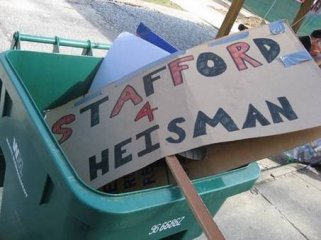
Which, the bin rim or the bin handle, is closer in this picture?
the bin rim

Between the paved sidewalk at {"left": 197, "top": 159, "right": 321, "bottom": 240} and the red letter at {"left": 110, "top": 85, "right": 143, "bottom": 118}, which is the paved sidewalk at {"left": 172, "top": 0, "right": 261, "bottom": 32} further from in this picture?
the red letter at {"left": 110, "top": 85, "right": 143, "bottom": 118}

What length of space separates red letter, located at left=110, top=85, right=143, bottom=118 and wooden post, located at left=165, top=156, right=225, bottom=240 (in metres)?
0.36

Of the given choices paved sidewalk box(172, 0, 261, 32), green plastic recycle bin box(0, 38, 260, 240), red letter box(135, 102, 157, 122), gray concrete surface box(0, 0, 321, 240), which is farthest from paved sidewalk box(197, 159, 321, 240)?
paved sidewalk box(172, 0, 261, 32)

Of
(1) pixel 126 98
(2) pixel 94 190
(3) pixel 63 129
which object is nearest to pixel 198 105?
(1) pixel 126 98

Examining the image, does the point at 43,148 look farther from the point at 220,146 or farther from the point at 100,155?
the point at 220,146

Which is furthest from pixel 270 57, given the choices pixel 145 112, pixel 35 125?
pixel 35 125

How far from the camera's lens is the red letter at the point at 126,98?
1.81 m

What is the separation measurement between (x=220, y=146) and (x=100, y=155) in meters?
0.48

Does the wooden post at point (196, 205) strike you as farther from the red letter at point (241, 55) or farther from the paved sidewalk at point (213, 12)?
the paved sidewalk at point (213, 12)

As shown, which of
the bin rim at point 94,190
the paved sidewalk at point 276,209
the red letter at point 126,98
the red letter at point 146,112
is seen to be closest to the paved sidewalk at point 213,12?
the paved sidewalk at point 276,209

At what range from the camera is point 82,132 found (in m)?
1.88

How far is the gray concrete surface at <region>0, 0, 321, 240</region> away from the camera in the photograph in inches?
136

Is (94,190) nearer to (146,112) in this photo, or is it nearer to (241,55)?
(146,112)

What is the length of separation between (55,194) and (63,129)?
595mm
